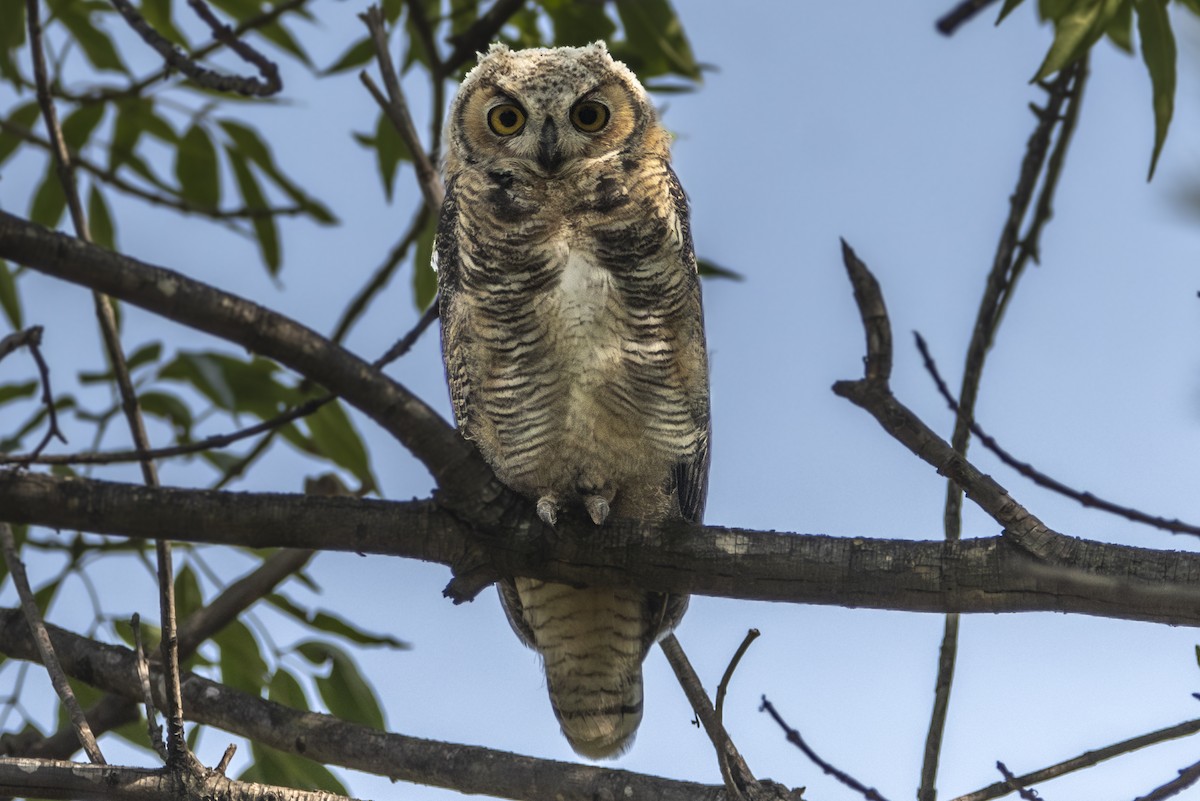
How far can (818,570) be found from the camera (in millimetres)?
Answer: 2311

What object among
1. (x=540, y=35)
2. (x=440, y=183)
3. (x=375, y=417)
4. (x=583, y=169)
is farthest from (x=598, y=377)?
(x=540, y=35)

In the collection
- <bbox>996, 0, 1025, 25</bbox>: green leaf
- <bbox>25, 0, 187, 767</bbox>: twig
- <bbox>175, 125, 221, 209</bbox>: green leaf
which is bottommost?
<bbox>25, 0, 187, 767</bbox>: twig

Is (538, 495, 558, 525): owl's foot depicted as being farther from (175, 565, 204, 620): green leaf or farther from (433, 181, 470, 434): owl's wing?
(175, 565, 204, 620): green leaf

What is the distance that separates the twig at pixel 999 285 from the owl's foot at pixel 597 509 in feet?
2.22

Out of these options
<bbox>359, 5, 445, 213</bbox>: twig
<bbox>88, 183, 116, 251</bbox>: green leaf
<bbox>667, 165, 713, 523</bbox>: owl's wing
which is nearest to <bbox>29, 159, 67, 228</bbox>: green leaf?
<bbox>88, 183, 116, 251</bbox>: green leaf

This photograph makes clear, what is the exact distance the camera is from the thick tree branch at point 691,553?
2.13m

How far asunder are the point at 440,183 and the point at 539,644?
1251 millimetres

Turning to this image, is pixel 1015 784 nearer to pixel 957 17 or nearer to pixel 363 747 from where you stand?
pixel 363 747

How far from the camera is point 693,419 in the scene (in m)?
3.12

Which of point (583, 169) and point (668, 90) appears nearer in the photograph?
point (583, 169)

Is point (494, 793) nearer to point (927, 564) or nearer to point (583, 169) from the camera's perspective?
point (927, 564)

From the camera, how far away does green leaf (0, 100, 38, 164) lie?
3.85 m

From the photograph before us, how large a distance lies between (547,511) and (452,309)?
2.24 feet

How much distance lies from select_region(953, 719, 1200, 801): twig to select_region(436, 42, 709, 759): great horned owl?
97 cm
